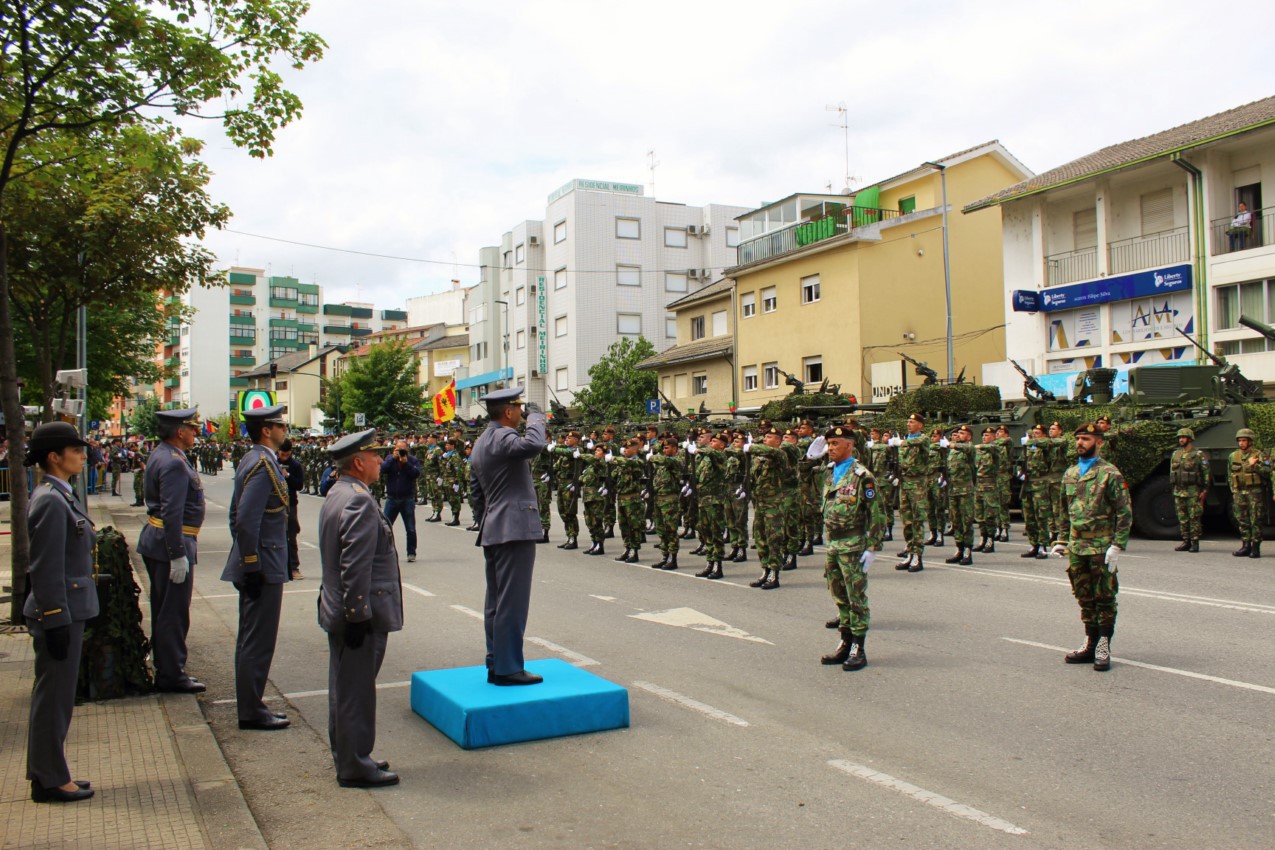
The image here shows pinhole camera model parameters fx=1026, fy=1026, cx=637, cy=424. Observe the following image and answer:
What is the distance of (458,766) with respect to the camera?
5.39m

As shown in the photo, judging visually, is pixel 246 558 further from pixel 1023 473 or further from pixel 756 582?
pixel 1023 473

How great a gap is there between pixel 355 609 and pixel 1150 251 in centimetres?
2534

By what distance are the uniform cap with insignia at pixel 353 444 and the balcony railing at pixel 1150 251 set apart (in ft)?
78.6

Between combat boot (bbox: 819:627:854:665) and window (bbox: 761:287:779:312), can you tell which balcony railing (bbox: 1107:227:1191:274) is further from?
combat boot (bbox: 819:627:854:665)

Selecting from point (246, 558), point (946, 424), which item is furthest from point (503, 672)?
point (946, 424)

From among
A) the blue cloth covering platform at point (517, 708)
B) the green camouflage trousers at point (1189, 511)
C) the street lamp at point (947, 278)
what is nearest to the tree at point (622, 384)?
the street lamp at point (947, 278)

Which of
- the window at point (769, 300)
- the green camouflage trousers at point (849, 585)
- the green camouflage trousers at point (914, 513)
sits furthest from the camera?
the window at point (769, 300)

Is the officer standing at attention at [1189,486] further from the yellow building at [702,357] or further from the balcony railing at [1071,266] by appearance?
the yellow building at [702,357]

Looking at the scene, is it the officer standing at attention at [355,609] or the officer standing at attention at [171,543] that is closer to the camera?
the officer standing at attention at [355,609]

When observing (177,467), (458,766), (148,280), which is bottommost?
(458,766)

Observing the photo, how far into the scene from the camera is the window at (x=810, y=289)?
1366 inches

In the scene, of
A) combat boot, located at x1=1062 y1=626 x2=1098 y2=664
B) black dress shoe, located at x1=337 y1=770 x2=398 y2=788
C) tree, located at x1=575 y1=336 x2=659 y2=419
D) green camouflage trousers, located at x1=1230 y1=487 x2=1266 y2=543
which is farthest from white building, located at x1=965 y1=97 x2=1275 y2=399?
black dress shoe, located at x1=337 y1=770 x2=398 y2=788

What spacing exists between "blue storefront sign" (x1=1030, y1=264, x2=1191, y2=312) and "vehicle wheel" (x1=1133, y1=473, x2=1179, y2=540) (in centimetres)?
984

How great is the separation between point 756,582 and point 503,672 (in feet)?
20.0
